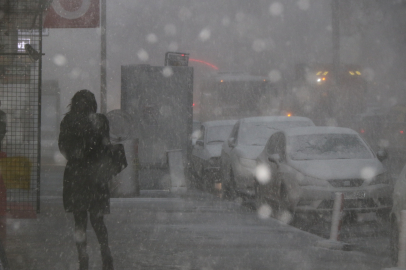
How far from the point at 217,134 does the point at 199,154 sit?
77cm

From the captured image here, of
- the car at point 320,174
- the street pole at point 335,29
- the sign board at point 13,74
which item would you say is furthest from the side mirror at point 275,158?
the street pole at point 335,29

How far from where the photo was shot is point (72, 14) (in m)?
10.4

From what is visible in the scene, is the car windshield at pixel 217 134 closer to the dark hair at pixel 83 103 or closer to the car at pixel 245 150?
the car at pixel 245 150

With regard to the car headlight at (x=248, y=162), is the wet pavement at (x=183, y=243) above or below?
below

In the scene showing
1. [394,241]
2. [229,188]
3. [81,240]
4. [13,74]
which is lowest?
[229,188]

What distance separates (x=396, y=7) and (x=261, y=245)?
50.7 meters

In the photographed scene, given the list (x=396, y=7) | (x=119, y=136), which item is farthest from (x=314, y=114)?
(x=119, y=136)

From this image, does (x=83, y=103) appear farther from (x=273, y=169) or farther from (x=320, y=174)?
(x=273, y=169)

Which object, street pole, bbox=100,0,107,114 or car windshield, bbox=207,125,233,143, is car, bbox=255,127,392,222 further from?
street pole, bbox=100,0,107,114

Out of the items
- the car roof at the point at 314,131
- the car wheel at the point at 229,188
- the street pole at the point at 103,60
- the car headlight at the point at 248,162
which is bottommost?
the car wheel at the point at 229,188

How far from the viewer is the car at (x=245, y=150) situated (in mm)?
12711

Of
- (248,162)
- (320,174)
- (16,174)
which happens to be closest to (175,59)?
(248,162)

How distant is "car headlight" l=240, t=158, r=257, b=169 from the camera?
12.6m

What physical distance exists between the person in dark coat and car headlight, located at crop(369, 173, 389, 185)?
5.03 m
